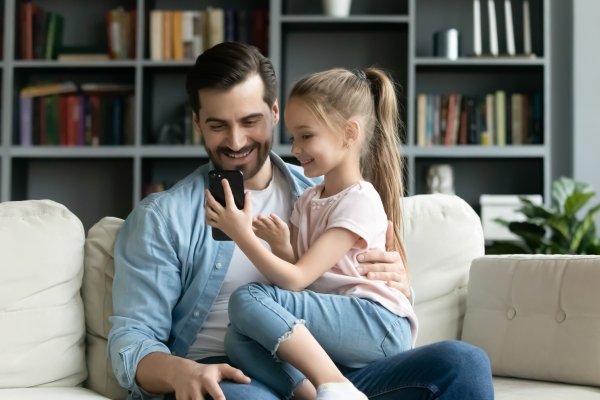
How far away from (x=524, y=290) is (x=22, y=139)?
3.23 m

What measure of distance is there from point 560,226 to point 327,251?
264cm

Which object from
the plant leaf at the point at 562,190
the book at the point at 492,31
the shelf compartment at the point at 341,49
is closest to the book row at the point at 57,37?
the shelf compartment at the point at 341,49

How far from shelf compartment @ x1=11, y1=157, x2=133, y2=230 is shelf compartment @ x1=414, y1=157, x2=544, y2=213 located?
1.52 m

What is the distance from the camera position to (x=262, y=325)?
156cm

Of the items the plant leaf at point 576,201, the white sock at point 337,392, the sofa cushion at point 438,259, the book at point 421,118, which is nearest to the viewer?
the white sock at point 337,392

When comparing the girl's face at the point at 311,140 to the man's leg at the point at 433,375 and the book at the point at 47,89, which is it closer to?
the man's leg at the point at 433,375

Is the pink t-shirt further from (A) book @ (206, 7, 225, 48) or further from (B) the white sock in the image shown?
(A) book @ (206, 7, 225, 48)

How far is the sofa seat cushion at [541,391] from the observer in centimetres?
189

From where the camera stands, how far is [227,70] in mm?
2000

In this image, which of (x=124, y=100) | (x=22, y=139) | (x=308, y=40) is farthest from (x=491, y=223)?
(x=22, y=139)

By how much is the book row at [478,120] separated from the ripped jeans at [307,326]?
9.49ft

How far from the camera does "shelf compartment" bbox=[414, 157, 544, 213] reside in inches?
186

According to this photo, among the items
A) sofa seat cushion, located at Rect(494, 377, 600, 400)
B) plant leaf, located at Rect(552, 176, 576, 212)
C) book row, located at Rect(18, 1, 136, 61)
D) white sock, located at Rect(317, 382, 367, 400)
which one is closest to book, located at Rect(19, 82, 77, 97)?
book row, located at Rect(18, 1, 136, 61)

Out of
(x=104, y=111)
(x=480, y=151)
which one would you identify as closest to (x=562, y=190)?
(x=480, y=151)
